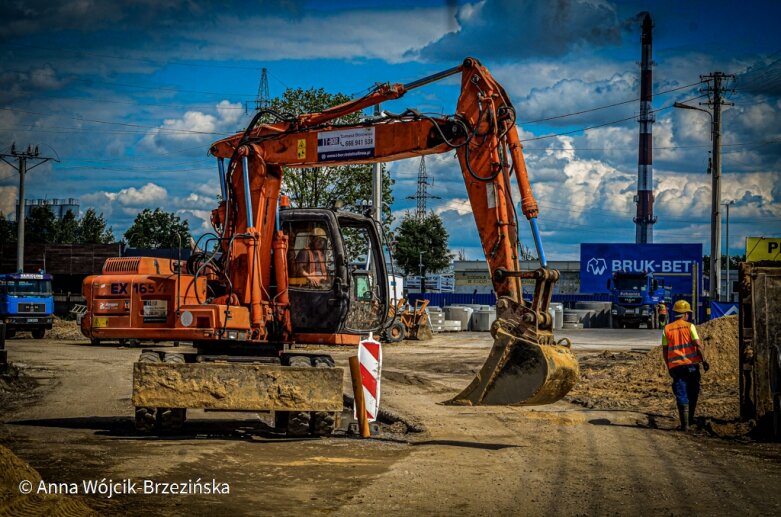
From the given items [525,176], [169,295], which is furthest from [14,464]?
[525,176]

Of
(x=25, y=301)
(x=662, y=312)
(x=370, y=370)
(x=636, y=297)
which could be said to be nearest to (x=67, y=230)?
(x=25, y=301)

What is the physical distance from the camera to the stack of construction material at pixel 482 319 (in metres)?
49.4

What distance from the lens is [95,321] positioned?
46.6 ft

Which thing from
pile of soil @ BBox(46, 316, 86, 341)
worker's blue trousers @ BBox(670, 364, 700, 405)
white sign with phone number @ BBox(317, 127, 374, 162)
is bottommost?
pile of soil @ BBox(46, 316, 86, 341)

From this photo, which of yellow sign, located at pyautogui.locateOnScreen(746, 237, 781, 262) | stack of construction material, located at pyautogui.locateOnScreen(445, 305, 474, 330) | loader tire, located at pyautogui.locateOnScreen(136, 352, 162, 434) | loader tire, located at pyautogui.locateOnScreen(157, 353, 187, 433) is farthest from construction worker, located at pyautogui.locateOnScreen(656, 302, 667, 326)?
loader tire, located at pyautogui.locateOnScreen(136, 352, 162, 434)

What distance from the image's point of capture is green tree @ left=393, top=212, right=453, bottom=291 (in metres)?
87.8

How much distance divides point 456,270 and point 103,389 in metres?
105

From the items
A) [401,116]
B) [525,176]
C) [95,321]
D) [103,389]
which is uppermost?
[401,116]

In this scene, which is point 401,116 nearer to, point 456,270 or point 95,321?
point 95,321

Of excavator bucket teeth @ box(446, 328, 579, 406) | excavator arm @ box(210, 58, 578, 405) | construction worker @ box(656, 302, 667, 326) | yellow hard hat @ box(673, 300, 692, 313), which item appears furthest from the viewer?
construction worker @ box(656, 302, 667, 326)

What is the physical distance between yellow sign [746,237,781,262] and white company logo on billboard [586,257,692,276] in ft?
86.7

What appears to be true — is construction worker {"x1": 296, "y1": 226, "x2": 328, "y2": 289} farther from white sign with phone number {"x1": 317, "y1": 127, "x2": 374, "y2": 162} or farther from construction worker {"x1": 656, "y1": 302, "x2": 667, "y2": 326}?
construction worker {"x1": 656, "y1": 302, "x2": 667, "y2": 326}

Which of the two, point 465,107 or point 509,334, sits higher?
point 465,107

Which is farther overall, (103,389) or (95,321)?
(103,389)
